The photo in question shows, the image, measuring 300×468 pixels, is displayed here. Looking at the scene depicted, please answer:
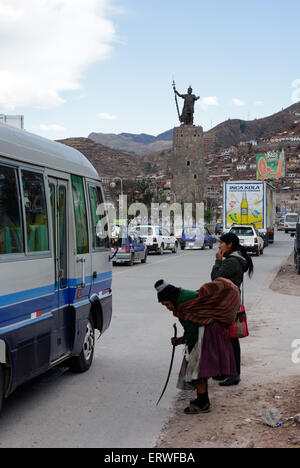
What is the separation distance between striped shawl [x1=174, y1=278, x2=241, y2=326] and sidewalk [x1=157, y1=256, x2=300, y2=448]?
0.90m

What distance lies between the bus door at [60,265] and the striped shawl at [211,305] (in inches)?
59.6

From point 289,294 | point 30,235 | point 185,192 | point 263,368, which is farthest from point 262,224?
point 185,192

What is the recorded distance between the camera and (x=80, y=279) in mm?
7703

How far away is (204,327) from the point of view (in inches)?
245

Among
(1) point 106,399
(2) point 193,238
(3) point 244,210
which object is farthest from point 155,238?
(1) point 106,399

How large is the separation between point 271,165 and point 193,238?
82963 millimetres

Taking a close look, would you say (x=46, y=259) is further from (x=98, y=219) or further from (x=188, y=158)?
(x=188, y=158)

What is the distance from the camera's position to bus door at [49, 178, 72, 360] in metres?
7.05

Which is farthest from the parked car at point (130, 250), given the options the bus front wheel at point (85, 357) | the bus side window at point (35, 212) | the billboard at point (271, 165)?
the billboard at point (271, 165)

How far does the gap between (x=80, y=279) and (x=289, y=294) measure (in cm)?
1030

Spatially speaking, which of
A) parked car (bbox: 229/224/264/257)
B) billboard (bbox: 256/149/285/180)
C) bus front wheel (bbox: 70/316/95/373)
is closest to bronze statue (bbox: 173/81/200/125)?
billboard (bbox: 256/149/285/180)

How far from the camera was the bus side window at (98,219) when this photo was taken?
8534 mm

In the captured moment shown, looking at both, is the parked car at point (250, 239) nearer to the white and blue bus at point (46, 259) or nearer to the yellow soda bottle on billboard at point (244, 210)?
the yellow soda bottle on billboard at point (244, 210)

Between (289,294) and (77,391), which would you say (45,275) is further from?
(289,294)
